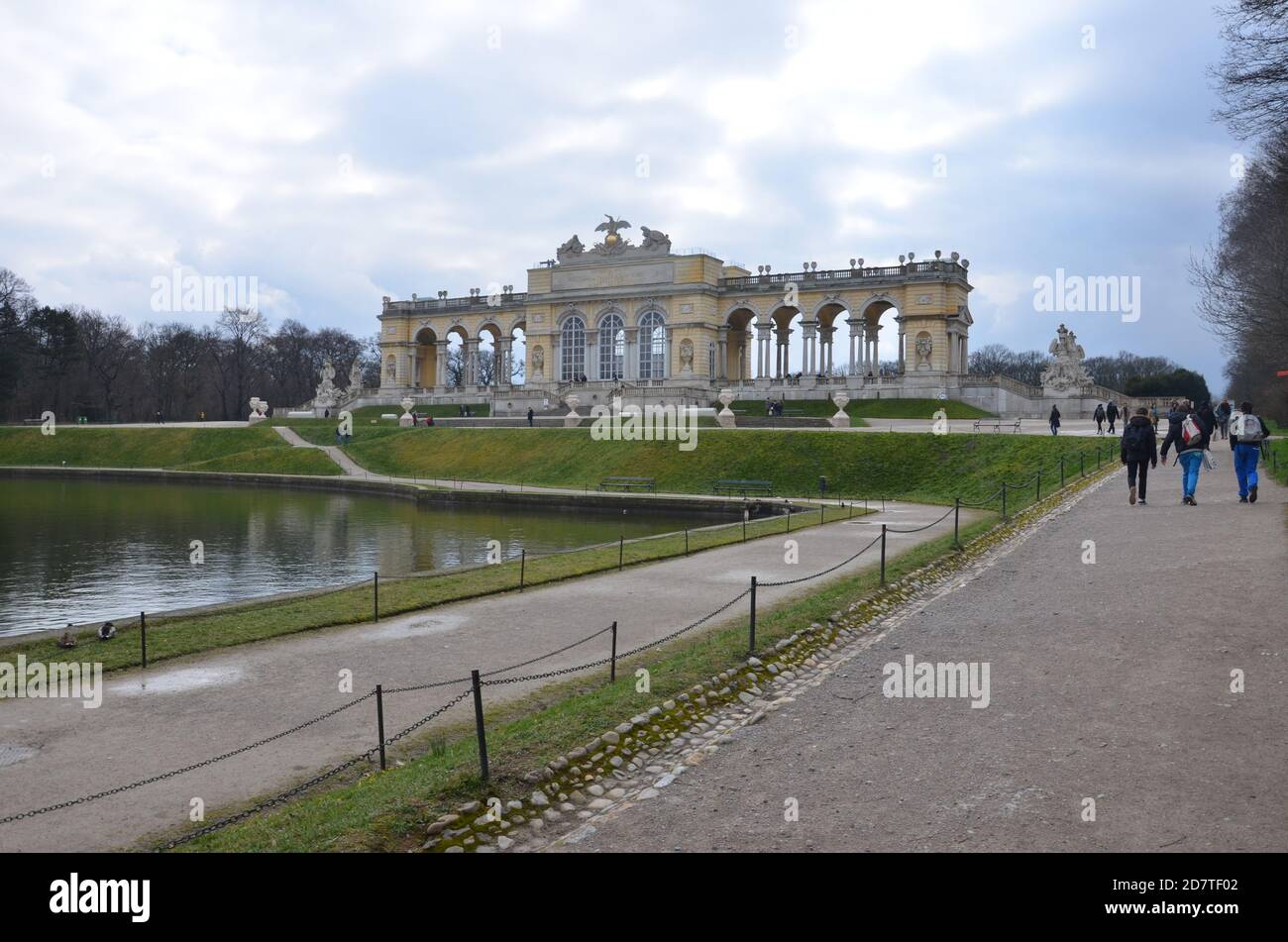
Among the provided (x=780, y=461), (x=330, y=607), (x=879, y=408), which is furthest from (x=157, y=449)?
(x=330, y=607)

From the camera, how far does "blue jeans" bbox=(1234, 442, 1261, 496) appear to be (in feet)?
63.8

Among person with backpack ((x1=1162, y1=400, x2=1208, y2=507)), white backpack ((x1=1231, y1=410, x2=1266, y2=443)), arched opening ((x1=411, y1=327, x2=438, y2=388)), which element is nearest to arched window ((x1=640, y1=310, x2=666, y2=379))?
arched opening ((x1=411, y1=327, x2=438, y2=388))

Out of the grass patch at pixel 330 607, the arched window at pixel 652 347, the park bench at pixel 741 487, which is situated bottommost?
the grass patch at pixel 330 607

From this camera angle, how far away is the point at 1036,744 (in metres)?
7.99

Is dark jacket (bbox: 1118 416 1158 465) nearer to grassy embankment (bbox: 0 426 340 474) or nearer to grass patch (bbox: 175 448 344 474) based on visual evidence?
grass patch (bbox: 175 448 344 474)

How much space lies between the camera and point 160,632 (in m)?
13.6

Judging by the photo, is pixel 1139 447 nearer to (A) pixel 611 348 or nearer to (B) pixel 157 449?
(A) pixel 611 348

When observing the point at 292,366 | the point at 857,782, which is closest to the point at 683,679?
the point at 857,782

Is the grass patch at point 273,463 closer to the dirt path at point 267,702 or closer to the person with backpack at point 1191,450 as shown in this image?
the dirt path at point 267,702

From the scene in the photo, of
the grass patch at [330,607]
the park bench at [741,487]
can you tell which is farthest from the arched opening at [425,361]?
the grass patch at [330,607]

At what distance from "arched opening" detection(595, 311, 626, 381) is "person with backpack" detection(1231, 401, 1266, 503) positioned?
57.3 m

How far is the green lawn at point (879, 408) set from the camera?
188 ft

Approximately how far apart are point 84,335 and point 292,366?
2184 cm
